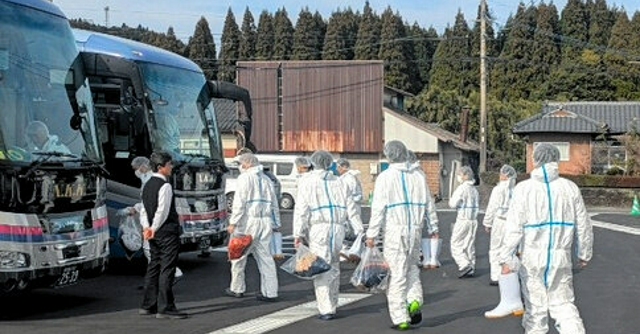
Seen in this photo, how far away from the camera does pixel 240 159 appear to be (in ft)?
38.9

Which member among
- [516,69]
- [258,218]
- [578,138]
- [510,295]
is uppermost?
[516,69]

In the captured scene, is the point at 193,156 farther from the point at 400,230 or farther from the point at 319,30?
the point at 319,30

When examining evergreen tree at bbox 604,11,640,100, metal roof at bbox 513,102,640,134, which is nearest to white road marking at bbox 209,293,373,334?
metal roof at bbox 513,102,640,134

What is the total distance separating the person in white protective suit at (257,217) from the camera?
11.6 m

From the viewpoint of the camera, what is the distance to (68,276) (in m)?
9.95

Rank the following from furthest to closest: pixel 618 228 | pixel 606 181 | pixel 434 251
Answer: pixel 606 181
pixel 618 228
pixel 434 251

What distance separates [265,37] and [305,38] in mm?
3533

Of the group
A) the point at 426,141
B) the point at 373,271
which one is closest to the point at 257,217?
the point at 373,271

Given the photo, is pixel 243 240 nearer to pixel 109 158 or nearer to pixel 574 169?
pixel 109 158

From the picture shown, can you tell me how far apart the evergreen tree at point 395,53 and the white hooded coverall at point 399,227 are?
56.7 metres

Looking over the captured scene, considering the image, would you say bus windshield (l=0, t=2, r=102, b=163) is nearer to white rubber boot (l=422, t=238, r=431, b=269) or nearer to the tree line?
white rubber boot (l=422, t=238, r=431, b=269)

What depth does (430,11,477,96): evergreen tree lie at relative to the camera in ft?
229

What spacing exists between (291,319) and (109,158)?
194 inches

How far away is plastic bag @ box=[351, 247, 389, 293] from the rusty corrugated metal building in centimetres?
3587
